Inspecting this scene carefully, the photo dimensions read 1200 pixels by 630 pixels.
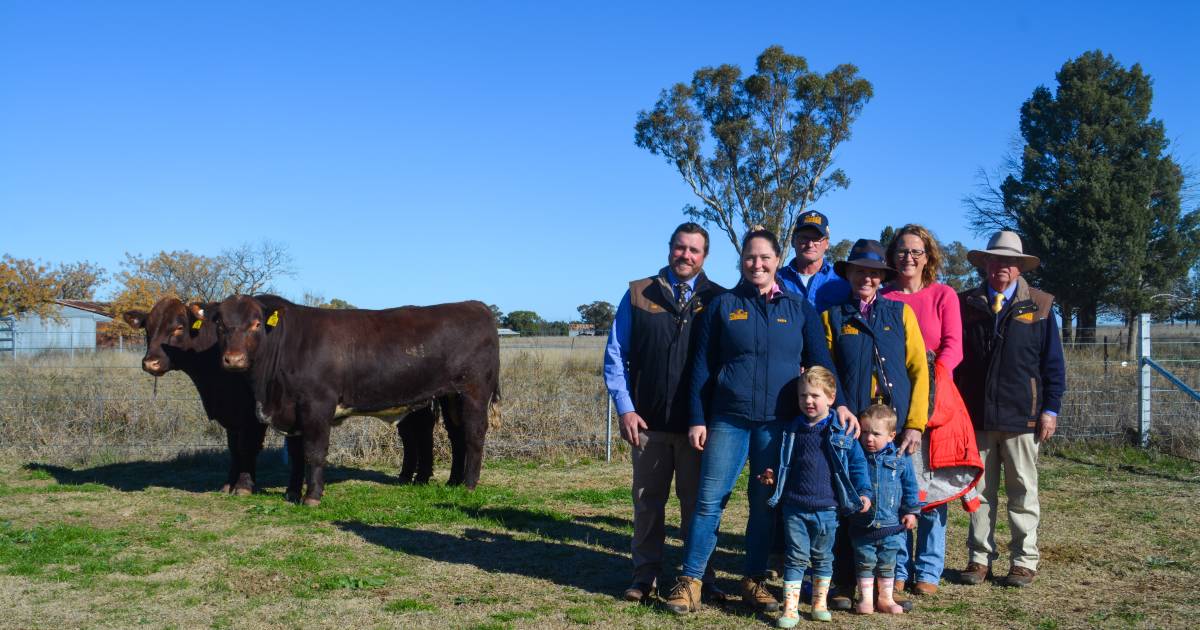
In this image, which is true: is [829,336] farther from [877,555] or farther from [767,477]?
[877,555]

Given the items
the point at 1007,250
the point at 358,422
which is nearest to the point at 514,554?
the point at 1007,250

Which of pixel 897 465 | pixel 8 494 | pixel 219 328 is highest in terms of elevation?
pixel 219 328

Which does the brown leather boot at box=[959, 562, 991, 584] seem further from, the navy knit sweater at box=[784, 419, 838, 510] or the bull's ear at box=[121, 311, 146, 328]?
the bull's ear at box=[121, 311, 146, 328]

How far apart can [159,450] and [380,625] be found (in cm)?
676

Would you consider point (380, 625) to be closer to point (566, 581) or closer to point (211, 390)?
point (566, 581)

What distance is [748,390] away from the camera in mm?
4617

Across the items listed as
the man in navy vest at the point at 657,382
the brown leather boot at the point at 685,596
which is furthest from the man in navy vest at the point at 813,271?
the brown leather boot at the point at 685,596

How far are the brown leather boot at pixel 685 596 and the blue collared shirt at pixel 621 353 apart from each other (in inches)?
37.8

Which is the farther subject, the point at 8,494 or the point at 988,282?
the point at 8,494

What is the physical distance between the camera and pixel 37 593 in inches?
205

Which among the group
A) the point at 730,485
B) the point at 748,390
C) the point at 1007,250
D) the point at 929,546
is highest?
the point at 1007,250

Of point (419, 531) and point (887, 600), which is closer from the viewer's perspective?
point (887, 600)

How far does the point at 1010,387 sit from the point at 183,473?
26.4 ft

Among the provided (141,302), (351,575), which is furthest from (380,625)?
(141,302)
